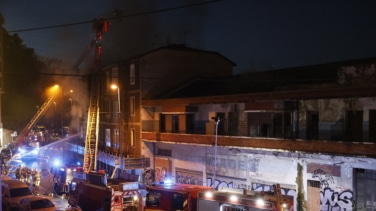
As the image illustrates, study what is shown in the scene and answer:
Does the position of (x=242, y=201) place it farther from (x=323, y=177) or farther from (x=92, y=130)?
(x=92, y=130)

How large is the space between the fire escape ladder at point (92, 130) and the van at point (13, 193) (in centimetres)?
859

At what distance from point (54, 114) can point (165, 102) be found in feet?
171

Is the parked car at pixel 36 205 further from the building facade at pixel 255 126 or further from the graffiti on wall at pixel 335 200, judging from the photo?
the graffiti on wall at pixel 335 200

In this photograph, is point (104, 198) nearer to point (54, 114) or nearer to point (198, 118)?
point (198, 118)

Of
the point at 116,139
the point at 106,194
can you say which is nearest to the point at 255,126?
the point at 106,194

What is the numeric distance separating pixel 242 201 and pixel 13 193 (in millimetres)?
14726

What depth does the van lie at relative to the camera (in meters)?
21.8

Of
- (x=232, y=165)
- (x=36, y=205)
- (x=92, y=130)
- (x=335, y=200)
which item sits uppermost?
(x=92, y=130)

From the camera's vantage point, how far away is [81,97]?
155 ft

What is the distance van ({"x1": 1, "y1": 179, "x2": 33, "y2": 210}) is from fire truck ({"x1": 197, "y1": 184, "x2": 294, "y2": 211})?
39.6 feet

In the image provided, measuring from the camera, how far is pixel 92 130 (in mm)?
32625

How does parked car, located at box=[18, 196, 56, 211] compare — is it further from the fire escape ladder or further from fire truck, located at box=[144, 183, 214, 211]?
the fire escape ladder

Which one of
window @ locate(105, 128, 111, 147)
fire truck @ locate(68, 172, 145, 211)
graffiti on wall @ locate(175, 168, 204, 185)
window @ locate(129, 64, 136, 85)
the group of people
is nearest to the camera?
fire truck @ locate(68, 172, 145, 211)

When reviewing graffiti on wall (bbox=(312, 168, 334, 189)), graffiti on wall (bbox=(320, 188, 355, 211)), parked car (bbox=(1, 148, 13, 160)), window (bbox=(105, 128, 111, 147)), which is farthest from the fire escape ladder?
graffiti on wall (bbox=(320, 188, 355, 211))
